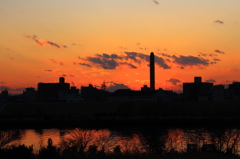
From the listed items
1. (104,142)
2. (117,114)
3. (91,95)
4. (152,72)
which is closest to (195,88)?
(152,72)

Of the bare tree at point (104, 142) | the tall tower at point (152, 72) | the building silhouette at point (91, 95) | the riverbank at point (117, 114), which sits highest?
the tall tower at point (152, 72)

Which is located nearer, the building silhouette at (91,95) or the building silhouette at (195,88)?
the building silhouette at (91,95)

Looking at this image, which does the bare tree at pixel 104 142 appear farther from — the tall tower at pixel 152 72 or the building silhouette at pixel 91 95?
the tall tower at pixel 152 72

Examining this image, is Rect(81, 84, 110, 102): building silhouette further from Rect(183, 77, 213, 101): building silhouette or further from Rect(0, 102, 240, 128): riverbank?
Rect(183, 77, 213, 101): building silhouette

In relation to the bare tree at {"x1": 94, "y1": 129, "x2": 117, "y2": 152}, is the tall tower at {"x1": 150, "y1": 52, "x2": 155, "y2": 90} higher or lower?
higher

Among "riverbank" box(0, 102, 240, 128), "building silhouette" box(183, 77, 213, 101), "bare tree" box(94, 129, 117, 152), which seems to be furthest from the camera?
"building silhouette" box(183, 77, 213, 101)

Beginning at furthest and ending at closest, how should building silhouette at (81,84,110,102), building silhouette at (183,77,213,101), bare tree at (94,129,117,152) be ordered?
building silhouette at (183,77,213,101) → building silhouette at (81,84,110,102) → bare tree at (94,129,117,152)

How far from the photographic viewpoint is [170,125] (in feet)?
139

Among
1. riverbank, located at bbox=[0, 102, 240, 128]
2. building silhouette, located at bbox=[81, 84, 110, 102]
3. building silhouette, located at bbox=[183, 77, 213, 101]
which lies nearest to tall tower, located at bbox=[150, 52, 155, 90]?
building silhouette, located at bbox=[183, 77, 213, 101]

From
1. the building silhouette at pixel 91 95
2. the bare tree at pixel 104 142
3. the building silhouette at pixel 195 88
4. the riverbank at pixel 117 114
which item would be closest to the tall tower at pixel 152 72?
the building silhouette at pixel 195 88

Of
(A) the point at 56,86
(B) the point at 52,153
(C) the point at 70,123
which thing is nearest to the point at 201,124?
(C) the point at 70,123

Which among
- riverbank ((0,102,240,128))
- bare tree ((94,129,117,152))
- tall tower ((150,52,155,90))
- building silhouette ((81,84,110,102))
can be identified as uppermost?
tall tower ((150,52,155,90))

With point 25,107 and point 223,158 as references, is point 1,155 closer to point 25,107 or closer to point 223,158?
point 223,158

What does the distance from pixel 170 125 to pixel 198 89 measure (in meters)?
44.3
